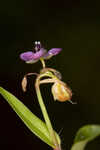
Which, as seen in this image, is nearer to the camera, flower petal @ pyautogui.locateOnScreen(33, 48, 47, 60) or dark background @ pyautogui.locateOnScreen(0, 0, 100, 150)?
flower petal @ pyautogui.locateOnScreen(33, 48, 47, 60)

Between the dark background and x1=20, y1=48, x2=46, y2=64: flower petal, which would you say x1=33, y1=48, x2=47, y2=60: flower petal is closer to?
x1=20, y1=48, x2=46, y2=64: flower petal

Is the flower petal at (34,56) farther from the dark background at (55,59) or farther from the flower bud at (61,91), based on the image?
the dark background at (55,59)

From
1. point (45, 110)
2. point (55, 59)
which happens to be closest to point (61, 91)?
point (45, 110)

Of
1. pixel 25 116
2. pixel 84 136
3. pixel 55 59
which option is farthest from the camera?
pixel 55 59

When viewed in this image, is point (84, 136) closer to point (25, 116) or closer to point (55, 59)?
point (25, 116)

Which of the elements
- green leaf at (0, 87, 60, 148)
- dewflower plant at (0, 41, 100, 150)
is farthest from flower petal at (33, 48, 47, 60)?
green leaf at (0, 87, 60, 148)

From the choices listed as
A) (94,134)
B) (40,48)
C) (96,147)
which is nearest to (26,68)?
(96,147)

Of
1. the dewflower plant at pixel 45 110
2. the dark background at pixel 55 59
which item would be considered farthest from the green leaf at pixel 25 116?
the dark background at pixel 55 59

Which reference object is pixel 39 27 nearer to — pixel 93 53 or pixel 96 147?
pixel 93 53
